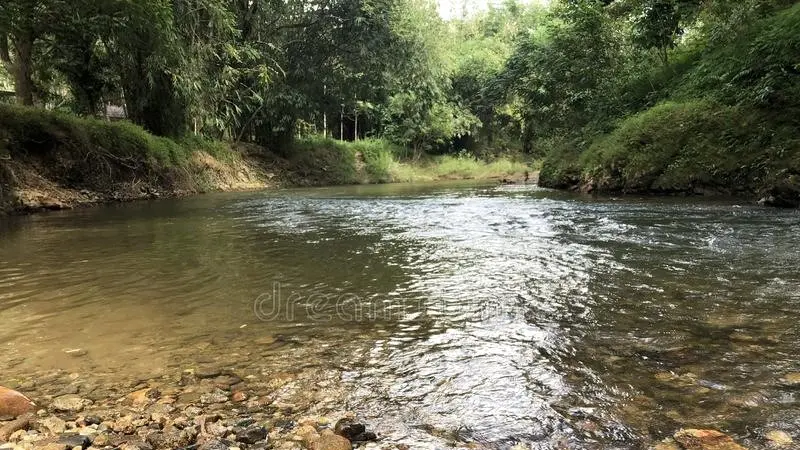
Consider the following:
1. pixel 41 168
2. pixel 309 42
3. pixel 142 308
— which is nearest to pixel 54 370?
pixel 142 308

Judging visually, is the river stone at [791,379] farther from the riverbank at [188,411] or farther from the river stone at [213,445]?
the river stone at [213,445]

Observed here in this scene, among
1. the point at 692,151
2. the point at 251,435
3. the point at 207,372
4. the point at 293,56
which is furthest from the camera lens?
the point at 293,56

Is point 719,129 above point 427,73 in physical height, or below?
below

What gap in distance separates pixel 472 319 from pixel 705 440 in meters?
1.81

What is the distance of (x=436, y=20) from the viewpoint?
3136cm

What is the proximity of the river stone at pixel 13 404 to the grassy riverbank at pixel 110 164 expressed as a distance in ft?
34.6

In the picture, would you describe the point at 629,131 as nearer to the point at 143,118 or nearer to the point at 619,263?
the point at 619,263

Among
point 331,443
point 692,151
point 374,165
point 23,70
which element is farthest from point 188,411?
point 374,165

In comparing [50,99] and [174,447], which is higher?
[50,99]

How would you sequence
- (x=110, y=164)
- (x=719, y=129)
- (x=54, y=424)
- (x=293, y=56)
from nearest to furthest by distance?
1. (x=54, y=424)
2. (x=719, y=129)
3. (x=110, y=164)
4. (x=293, y=56)

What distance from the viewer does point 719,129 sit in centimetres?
1156

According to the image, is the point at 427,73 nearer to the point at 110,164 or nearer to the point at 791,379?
the point at 110,164

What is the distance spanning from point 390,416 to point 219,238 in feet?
19.8

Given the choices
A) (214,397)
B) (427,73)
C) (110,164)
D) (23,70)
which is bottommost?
(214,397)
